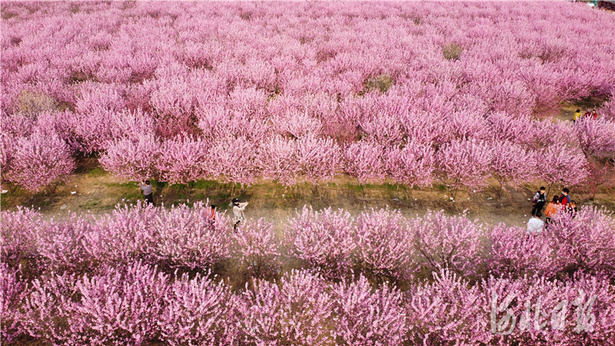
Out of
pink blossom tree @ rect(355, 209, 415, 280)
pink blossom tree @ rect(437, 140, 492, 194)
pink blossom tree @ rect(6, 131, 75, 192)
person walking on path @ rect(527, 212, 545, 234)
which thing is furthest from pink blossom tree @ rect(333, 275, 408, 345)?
pink blossom tree @ rect(6, 131, 75, 192)

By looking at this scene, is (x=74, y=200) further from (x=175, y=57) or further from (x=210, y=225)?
(x=175, y=57)

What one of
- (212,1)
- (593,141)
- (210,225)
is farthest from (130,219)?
(212,1)

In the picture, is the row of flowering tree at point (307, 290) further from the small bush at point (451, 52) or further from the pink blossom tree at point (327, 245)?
the small bush at point (451, 52)

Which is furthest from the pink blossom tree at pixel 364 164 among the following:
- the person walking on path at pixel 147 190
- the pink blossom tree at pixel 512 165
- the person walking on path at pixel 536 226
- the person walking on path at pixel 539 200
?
the person walking on path at pixel 147 190

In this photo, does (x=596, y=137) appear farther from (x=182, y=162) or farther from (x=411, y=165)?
(x=182, y=162)

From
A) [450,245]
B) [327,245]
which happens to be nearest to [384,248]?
[327,245]
